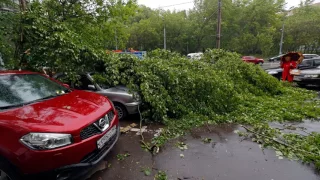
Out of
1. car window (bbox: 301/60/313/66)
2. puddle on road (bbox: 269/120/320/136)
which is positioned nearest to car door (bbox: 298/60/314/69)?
car window (bbox: 301/60/313/66)

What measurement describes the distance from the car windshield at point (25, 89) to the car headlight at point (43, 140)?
2.72 ft

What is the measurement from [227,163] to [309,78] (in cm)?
721

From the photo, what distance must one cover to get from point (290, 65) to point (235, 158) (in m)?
7.54

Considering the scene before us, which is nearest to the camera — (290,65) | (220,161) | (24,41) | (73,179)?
(73,179)

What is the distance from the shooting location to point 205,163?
2953 millimetres

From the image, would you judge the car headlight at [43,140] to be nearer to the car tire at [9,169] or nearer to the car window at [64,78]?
the car tire at [9,169]

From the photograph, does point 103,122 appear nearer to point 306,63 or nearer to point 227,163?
point 227,163

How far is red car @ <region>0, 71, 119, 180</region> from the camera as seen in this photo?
78.8 inches

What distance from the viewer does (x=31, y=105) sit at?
2.56 meters

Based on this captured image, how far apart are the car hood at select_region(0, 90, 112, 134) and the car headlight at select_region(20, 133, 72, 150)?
56 mm

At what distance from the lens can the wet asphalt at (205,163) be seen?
2.66 meters

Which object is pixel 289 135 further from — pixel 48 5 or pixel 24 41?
pixel 48 5

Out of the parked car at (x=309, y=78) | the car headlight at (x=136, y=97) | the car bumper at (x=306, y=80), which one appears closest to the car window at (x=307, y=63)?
the parked car at (x=309, y=78)

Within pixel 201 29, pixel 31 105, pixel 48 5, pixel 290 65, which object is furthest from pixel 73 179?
pixel 201 29
